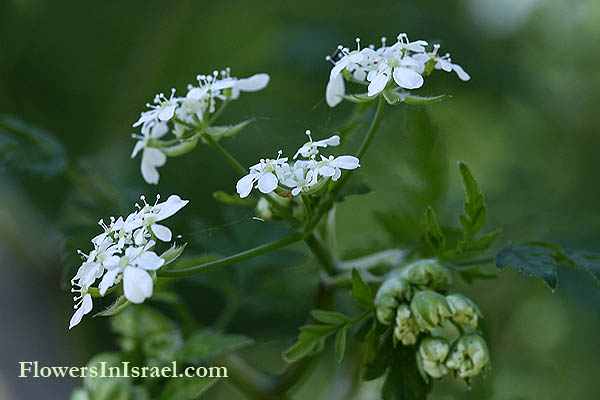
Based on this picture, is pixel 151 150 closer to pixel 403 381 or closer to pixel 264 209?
pixel 264 209

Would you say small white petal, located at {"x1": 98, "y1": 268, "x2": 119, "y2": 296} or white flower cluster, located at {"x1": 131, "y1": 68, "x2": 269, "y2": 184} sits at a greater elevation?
white flower cluster, located at {"x1": 131, "y1": 68, "x2": 269, "y2": 184}

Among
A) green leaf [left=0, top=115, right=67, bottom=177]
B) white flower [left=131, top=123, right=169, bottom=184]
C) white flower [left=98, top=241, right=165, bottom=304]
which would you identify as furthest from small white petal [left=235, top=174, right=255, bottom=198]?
green leaf [left=0, top=115, right=67, bottom=177]

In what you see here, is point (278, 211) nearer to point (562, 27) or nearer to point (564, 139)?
point (564, 139)

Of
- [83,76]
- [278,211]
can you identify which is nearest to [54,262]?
[83,76]

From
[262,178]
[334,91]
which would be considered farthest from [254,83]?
[262,178]

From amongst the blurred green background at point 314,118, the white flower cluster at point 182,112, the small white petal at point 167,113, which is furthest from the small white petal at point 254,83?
the blurred green background at point 314,118

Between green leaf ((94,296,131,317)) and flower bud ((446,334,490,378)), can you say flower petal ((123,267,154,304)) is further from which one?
flower bud ((446,334,490,378))

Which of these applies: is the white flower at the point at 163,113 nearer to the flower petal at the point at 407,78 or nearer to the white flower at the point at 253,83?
the white flower at the point at 253,83
